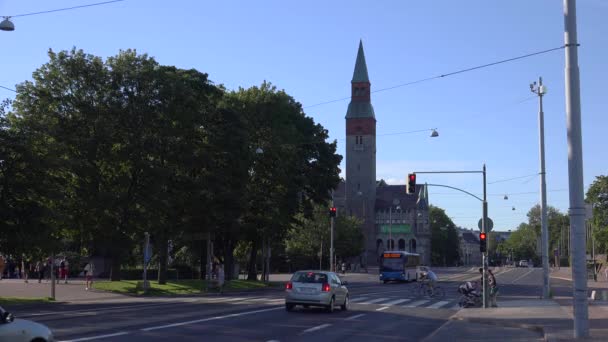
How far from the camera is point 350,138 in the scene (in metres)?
136

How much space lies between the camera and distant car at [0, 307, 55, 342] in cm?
962

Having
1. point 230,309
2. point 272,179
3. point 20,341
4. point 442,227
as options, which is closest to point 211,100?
point 272,179

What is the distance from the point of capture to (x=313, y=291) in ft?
77.6

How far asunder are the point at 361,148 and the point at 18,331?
417ft

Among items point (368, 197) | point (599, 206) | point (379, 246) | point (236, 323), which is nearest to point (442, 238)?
point (379, 246)

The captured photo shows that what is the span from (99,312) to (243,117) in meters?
24.2

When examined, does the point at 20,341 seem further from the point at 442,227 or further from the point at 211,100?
the point at 442,227

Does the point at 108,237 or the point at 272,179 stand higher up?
the point at 272,179

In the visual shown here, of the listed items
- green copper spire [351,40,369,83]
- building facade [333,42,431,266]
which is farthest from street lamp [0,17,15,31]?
green copper spire [351,40,369,83]

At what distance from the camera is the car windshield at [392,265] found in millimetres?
61844

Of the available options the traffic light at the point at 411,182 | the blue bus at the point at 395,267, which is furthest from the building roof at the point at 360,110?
the traffic light at the point at 411,182

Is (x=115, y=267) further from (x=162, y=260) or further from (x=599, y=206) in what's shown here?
(x=599, y=206)

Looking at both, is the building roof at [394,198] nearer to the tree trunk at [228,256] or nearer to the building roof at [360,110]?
the building roof at [360,110]

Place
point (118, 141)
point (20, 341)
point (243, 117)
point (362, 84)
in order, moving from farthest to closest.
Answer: point (362, 84) → point (243, 117) → point (118, 141) → point (20, 341)
